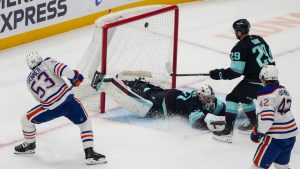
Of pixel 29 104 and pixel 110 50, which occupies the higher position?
pixel 110 50

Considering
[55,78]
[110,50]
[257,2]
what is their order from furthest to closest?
[257,2] → [110,50] → [55,78]

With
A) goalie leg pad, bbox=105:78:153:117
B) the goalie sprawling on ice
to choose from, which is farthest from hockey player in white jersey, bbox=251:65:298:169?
goalie leg pad, bbox=105:78:153:117

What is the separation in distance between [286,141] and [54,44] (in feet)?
14.5

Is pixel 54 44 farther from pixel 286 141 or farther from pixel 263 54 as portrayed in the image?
pixel 286 141

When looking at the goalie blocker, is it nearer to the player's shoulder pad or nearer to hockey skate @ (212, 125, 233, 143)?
hockey skate @ (212, 125, 233, 143)

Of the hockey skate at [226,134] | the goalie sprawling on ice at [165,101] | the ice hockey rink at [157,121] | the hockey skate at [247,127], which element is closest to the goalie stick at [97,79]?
the goalie sprawling on ice at [165,101]

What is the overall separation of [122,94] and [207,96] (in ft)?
2.70

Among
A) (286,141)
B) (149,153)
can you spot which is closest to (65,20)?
(149,153)

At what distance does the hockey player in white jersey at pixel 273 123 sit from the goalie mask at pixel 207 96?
129 centimetres

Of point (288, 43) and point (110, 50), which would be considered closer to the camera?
point (110, 50)

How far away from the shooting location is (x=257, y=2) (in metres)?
11.0

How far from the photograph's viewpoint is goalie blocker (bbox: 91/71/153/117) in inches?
275

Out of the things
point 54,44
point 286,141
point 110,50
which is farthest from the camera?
point 54,44

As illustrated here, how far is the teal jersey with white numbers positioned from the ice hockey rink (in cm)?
65
